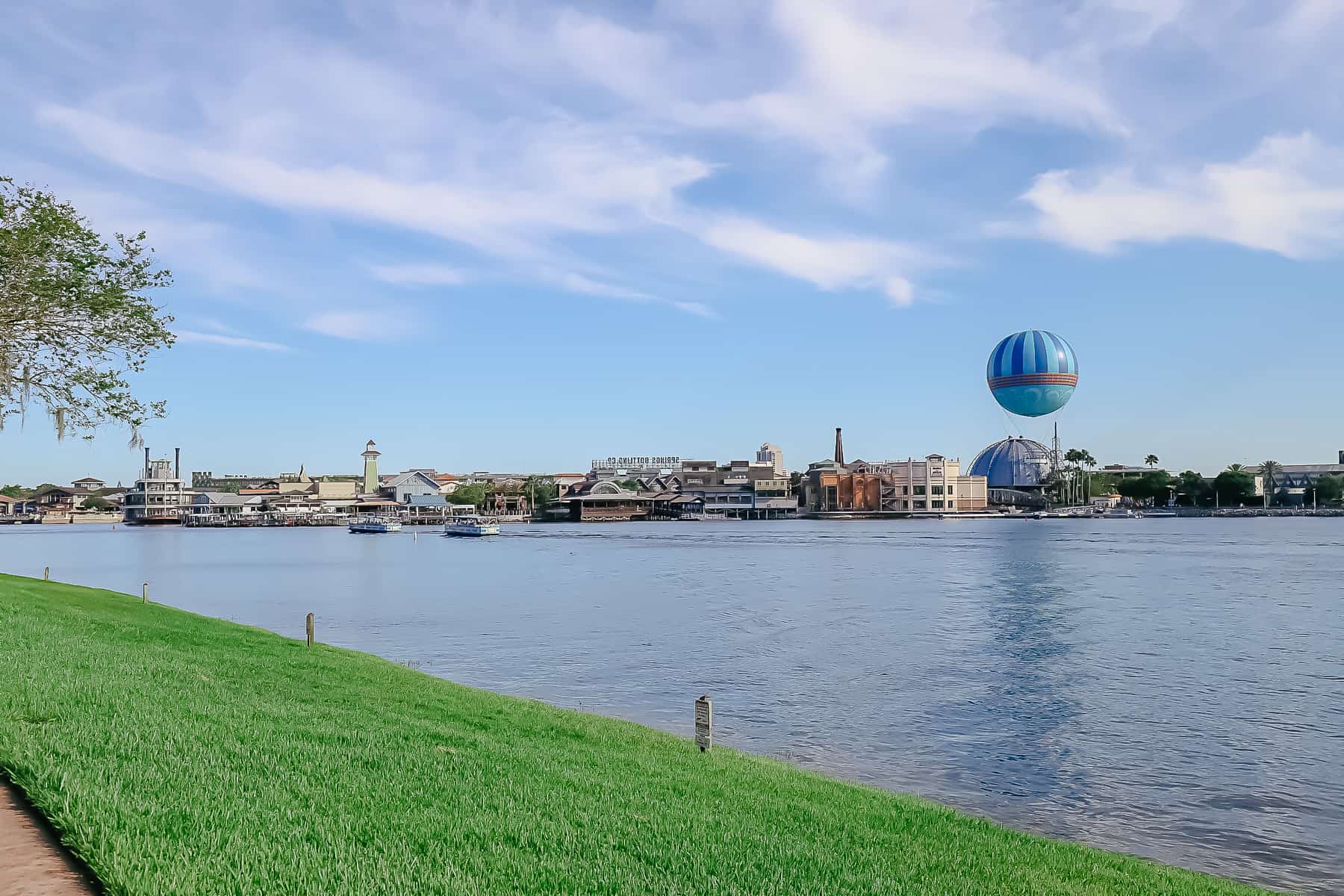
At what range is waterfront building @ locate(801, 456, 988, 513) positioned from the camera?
188 metres

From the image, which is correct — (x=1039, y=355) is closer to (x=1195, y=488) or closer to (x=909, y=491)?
(x=909, y=491)

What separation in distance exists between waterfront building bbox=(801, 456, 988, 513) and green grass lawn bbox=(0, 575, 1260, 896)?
588 feet

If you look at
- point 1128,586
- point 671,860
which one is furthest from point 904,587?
point 671,860

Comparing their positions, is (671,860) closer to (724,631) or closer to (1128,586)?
(724,631)

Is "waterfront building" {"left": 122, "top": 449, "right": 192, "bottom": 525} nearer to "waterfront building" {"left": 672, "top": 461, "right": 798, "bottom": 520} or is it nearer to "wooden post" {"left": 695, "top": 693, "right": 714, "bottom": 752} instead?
"waterfront building" {"left": 672, "top": 461, "right": 798, "bottom": 520}

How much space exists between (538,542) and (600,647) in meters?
80.8

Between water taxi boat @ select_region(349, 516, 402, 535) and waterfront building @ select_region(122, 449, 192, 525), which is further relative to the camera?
waterfront building @ select_region(122, 449, 192, 525)

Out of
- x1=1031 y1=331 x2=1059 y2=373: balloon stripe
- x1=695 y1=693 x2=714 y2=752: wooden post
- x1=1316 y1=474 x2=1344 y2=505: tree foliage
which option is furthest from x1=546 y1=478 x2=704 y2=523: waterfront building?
x1=695 y1=693 x2=714 y2=752: wooden post

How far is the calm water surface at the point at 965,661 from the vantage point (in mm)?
13555

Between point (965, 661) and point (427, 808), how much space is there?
21.0 meters

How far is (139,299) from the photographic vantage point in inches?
872

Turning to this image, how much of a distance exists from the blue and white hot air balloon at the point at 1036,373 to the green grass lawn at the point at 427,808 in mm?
139919

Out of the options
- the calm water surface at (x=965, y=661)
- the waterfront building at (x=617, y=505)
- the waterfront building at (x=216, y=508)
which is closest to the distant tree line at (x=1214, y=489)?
the waterfront building at (x=617, y=505)

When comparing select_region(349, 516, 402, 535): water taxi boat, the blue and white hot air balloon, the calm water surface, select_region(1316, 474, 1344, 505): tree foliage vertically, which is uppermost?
the blue and white hot air balloon
